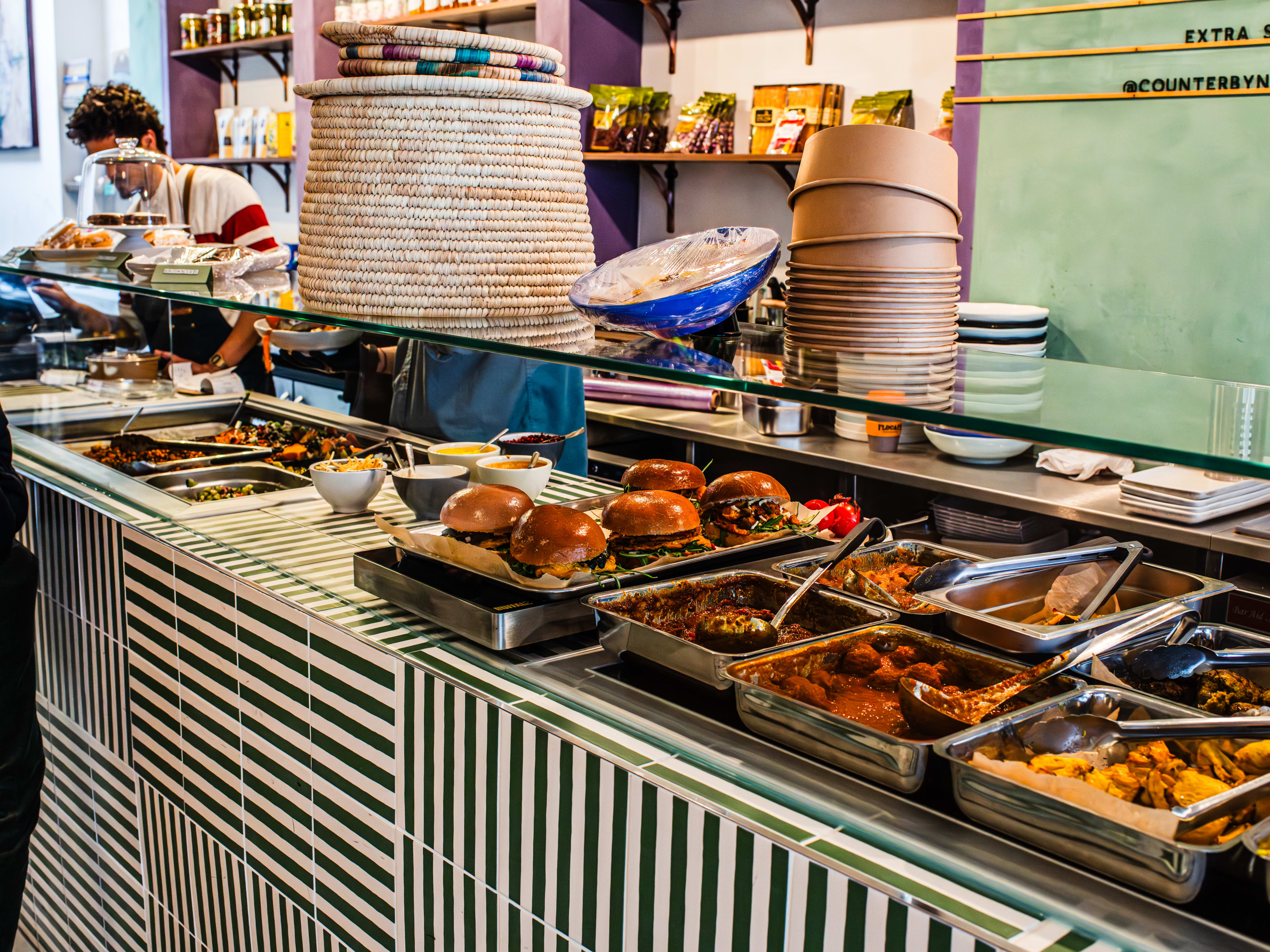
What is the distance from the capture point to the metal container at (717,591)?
1219 mm

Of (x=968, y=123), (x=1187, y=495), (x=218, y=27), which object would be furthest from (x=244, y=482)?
(x=218, y=27)

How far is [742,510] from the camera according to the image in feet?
5.53

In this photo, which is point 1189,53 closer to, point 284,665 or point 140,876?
point 284,665

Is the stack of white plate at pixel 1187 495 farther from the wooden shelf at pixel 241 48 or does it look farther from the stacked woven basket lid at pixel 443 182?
the wooden shelf at pixel 241 48

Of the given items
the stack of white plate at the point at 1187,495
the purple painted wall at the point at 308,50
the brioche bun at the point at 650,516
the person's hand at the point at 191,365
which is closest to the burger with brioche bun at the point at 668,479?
the brioche bun at the point at 650,516

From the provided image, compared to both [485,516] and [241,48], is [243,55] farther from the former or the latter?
[485,516]

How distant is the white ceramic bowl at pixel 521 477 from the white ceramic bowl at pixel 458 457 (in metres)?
0.09

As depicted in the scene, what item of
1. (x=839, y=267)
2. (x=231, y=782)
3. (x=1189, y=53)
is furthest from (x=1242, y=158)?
(x=231, y=782)

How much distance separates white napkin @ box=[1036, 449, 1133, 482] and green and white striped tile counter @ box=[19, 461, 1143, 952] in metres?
1.45

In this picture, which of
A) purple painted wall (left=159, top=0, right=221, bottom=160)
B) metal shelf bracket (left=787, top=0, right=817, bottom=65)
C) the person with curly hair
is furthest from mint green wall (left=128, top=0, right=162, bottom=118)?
metal shelf bracket (left=787, top=0, right=817, bottom=65)

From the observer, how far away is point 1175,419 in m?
0.97

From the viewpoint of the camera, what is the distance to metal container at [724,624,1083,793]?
3.40 ft

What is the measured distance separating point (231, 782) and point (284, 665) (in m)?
0.31

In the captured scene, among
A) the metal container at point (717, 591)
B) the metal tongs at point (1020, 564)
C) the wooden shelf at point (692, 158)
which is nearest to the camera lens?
the metal container at point (717, 591)
